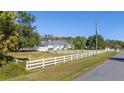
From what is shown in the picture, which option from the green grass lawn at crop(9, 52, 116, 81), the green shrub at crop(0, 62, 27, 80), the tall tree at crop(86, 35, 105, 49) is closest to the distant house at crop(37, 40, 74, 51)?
the tall tree at crop(86, 35, 105, 49)

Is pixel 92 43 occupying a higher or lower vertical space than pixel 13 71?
higher

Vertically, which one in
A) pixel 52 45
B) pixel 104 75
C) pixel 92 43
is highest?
pixel 92 43

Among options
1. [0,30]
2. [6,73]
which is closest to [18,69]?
[6,73]

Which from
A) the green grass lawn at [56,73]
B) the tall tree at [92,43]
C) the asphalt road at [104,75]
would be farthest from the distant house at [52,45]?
the asphalt road at [104,75]

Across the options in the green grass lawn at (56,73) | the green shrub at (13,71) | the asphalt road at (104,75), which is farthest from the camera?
the green shrub at (13,71)

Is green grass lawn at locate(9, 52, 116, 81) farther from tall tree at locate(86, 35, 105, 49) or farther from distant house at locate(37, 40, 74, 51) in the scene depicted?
distant house at locate(37, 40, 74, 51)

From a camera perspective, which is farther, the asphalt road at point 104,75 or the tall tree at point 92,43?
the tall tree at point 92,43

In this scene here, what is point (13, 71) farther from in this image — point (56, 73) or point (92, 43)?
point (92, 43)

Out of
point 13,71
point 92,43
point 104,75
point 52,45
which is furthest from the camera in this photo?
point 52,45

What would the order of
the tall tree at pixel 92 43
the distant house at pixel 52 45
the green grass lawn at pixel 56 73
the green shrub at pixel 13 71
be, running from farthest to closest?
the distant house at pixel 52 45 < the tall tree at pixel 92 43 < the green shrub at pixel 13 71 < the green grass lawn at pixel 56 73

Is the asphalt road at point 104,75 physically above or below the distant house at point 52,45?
below

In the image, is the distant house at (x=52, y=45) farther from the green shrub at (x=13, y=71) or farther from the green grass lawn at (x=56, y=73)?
the green shrub at (x=13, y=71)

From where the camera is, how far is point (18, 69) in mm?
20641

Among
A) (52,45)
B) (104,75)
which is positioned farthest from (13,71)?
(52,45)
